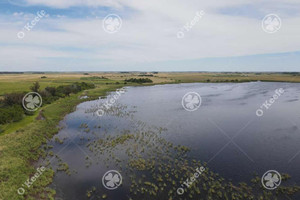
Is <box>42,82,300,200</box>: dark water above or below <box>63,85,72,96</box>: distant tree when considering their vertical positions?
below

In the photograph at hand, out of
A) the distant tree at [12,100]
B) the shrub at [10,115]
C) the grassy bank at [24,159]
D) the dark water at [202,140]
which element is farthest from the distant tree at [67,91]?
the grassy bank at [24,159]

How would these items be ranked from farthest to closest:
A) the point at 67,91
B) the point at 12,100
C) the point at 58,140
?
1. the point at 67,91
2. the point at 12,100
3. the point at 58,140

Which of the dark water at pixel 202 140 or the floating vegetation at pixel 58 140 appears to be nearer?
the dark water at pixel 202 140

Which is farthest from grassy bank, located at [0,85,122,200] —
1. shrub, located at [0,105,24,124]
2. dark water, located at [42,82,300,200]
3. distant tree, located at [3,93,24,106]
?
distant tree, located at [3,93,24,106]

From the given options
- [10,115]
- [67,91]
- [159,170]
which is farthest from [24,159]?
[67,91]

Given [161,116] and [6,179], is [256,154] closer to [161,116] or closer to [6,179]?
[161,116]

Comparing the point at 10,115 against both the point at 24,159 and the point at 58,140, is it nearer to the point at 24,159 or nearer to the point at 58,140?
the point at 58,140

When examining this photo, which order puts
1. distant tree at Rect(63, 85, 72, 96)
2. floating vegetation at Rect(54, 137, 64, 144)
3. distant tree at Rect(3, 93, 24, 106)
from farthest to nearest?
distant tree at Rect(63, 85, 72, 96) → distant tree at Rect(3, 93, 24, 106) → floating vegetation at Rect(54, 137, 64, 144)

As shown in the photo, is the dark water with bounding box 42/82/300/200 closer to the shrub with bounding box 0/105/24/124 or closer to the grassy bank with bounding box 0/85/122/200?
the grassy bank with bounding box 0/85/122/200

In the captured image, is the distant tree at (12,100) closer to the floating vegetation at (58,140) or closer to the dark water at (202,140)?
the dark water at (202,140)

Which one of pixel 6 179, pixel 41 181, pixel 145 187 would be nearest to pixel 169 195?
Answer: pixel 145 187

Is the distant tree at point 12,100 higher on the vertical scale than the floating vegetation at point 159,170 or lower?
higher

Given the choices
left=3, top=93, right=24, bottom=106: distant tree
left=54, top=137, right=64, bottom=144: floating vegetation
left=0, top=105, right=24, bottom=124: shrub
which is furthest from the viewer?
left=3, top=93, right=24, bottom=106: distant tree
